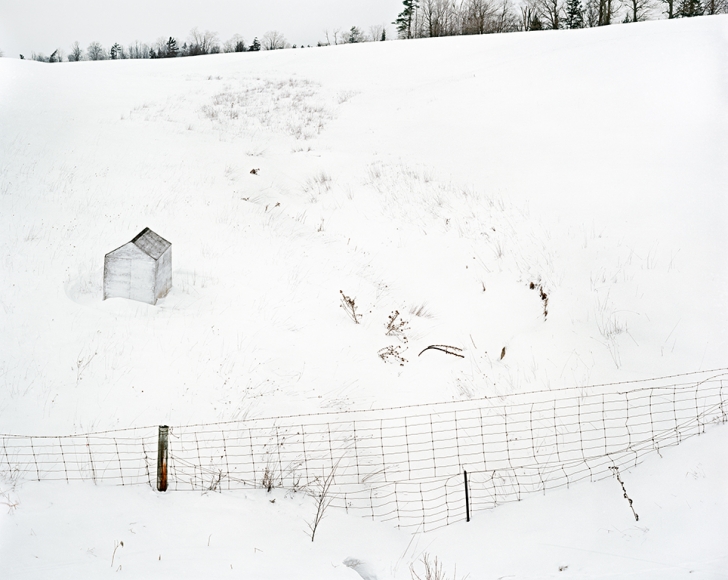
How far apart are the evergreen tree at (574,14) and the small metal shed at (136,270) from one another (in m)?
49.8

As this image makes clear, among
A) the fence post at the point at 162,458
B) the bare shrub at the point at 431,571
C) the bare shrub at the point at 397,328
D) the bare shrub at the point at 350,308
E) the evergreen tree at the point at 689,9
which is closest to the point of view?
the bare shrub at the point at 431,571

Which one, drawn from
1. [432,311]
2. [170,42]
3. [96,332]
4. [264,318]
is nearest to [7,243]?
[96,332]

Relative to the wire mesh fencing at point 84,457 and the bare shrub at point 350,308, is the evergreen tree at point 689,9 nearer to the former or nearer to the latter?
the bare shrub at point 350,308

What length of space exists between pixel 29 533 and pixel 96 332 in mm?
2414

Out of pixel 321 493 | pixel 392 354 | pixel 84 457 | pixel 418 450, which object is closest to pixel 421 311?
pixel 392 354

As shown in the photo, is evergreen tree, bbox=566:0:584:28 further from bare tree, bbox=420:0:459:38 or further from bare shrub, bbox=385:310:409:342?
bare shrub, bbox=385:310:409:342

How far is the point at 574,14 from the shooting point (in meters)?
47.0

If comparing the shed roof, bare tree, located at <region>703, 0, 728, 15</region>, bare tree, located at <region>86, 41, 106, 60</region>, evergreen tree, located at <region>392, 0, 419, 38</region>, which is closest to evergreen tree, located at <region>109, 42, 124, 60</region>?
bare tree, located at <region>86, 41, 106, 60</region>

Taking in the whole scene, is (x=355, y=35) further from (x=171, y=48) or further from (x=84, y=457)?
(x=84, y=457)

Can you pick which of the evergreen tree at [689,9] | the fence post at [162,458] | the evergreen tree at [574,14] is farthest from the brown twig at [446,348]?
the evergreen tree at [574,14]

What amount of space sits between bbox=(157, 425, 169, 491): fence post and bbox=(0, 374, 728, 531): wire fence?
13cm

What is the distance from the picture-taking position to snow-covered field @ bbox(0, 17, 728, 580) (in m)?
3.52

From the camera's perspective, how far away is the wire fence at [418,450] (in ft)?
13.6

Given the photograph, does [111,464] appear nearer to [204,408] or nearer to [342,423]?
[204,408]
